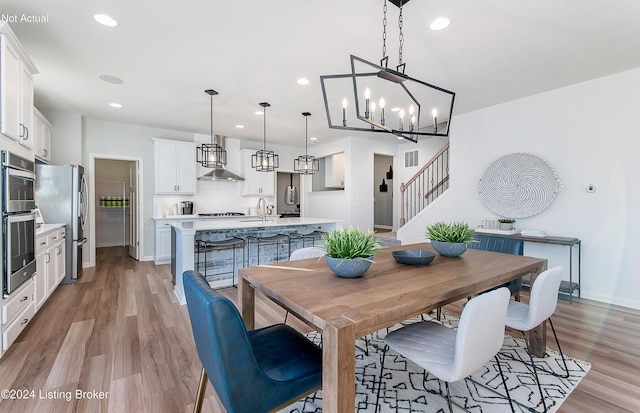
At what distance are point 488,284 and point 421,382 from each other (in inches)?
32.7

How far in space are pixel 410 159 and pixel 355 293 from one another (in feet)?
21.9

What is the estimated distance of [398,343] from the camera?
5.25 feet

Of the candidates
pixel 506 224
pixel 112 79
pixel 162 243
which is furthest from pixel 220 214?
pixel 506 224

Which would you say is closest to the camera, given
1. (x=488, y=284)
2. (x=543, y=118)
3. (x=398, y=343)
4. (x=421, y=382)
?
(x=398, y=343)

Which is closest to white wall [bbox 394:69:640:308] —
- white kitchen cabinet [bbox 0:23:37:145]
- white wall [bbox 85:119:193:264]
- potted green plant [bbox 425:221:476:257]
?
potted green plant [bbox 425:221:476:257]

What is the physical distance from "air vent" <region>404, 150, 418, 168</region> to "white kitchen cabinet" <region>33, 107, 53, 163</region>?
23.2 feet

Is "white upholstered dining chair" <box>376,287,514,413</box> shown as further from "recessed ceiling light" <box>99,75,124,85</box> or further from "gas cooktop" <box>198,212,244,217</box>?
"gas cooktop" <box>198,212,244,217</box>

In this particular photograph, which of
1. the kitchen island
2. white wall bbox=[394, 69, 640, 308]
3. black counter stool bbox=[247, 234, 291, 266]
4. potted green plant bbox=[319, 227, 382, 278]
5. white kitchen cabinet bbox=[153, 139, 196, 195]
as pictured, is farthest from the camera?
white kitchen cabinet bbox=[153, 139, 196, 195]

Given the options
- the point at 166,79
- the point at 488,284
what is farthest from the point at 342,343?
the point at 166,79

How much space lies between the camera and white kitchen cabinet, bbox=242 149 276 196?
6.77 m

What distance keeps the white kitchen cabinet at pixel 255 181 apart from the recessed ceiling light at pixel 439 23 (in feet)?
16.4

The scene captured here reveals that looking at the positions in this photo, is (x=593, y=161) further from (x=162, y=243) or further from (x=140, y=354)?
(x=162, y=243)

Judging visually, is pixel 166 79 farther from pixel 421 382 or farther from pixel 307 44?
pixel 421 382

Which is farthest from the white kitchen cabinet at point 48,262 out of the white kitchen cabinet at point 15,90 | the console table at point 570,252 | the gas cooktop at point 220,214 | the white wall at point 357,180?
the console table at point 570,252
